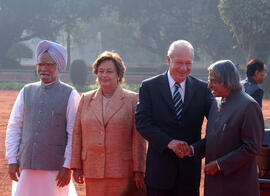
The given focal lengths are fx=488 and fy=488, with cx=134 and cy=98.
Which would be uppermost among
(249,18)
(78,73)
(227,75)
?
(249,18)

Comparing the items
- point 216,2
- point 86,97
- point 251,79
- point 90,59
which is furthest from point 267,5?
point 90,59

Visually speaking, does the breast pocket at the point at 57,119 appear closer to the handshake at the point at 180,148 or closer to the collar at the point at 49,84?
the collar at the point at 49,84

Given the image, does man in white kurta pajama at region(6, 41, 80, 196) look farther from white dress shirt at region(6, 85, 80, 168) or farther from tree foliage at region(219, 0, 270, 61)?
tree foliage at region(219, 0, 270, 61)

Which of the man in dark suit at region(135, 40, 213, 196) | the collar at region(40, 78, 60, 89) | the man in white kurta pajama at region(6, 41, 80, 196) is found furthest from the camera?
the collar at region(40, 78, 60, 89)

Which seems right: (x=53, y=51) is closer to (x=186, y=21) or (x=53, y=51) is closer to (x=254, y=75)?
(x=254, y=75)

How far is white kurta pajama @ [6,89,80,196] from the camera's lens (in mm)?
4191

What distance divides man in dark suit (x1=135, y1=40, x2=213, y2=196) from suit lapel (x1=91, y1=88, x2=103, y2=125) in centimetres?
36

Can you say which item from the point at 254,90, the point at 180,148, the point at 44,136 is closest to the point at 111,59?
the point at 44,136

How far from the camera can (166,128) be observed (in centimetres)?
387

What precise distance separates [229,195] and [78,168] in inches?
52.3

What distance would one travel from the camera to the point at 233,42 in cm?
4259

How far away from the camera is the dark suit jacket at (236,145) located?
3.40 metres

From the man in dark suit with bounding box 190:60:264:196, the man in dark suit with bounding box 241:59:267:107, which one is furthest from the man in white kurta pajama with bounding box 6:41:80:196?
the man in dark suit with bounding box 241:59:267:107

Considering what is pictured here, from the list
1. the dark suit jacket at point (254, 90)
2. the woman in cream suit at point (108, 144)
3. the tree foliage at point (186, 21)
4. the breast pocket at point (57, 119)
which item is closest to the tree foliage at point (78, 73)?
the tree foliage at point (186, 21)
